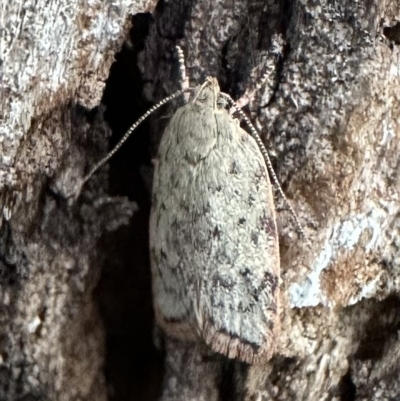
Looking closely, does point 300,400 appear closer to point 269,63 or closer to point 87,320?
point 87,320

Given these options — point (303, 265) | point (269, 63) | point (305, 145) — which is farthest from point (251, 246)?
point (269, 63)

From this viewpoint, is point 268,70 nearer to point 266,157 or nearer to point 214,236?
point 266,157

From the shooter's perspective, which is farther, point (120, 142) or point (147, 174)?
point (147, 174)

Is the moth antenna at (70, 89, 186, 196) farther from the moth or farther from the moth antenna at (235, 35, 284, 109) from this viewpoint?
the moth antenna at (235, 35, 284, 109)

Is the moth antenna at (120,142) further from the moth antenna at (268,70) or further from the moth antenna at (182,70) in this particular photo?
the moth antenna at (268,70)

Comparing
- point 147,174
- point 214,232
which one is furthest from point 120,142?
point 214,232

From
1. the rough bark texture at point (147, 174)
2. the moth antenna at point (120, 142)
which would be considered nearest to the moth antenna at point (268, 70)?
the rough bark texture at point (147, 174)
